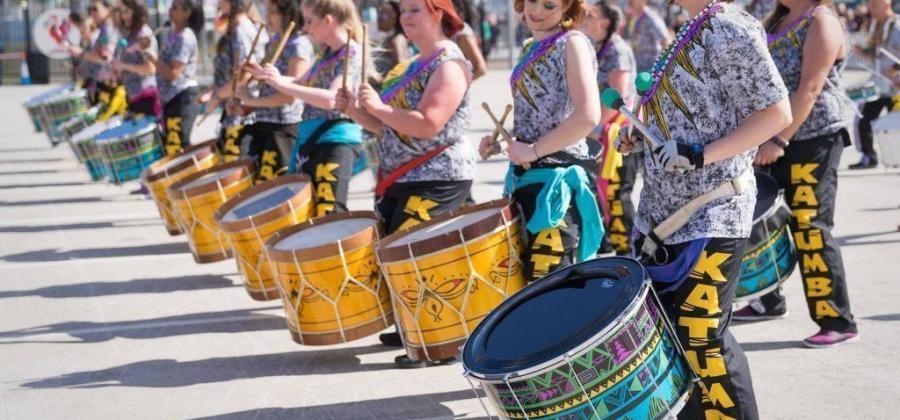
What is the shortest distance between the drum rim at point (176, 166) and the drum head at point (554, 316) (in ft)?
15.5

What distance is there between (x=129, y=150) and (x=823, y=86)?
630cm

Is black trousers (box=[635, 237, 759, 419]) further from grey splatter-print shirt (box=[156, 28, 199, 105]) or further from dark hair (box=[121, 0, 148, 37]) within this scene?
dark hair (box=[121, 0, 148, 37])

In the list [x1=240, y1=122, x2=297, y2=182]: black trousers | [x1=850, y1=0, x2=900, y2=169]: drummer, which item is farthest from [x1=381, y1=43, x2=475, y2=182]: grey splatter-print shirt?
[x1=850, y1=0, x2=900, y2=169]: drummer

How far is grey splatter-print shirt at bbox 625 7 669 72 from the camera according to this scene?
9.86 meters

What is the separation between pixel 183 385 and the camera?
543cm

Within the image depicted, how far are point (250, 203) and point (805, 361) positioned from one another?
110 inches

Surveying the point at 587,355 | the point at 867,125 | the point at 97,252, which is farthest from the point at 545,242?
the point at 867,125

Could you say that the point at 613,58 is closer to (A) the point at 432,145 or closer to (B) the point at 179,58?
(A) the point at 432,145

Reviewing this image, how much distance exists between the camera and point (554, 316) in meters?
3.28

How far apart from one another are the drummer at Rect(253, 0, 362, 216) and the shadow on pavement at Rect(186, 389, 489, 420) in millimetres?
1473

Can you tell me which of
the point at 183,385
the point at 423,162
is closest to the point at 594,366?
the point at 423,162

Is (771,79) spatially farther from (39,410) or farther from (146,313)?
(146,313)

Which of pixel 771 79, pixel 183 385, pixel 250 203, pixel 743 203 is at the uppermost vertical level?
pixel 771 79

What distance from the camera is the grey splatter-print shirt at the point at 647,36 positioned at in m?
9.86
